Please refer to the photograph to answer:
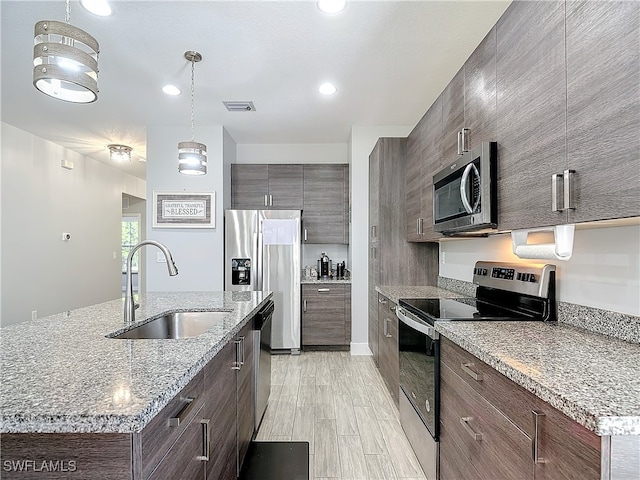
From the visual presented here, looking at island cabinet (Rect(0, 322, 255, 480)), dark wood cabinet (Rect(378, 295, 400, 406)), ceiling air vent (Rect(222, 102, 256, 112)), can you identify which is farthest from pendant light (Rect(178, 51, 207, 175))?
dark wood cabinet (Rect(378, 295, 400, 406))

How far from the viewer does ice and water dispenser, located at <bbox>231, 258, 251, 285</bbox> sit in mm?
4430

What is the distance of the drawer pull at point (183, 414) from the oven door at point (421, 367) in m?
1.18

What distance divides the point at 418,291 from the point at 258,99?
7.93ft

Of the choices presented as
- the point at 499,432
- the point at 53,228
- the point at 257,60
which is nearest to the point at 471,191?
the point at 499,432

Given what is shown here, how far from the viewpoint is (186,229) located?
14.6 ft

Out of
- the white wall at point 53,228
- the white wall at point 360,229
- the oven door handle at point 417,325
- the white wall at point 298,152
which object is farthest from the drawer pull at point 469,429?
the white wall at point 53,228

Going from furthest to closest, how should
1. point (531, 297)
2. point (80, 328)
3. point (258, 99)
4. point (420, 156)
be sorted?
point (258, 99) → point (420, 156) → point (531, 297) → point (80, 328)

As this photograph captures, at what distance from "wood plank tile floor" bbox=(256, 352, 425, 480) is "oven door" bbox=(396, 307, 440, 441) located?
341mm

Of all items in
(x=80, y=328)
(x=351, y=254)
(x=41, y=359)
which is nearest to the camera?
A: (x=41, y=359)

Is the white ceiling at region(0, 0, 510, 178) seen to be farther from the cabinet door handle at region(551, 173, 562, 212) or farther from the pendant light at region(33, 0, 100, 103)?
the cabinet door handle at region(551, 173, 562, 212)

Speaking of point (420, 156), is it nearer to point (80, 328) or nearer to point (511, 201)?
point (511, 201)

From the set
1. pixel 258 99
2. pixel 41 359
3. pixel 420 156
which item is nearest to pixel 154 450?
pixel 41 359

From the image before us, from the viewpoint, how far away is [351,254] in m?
4.47

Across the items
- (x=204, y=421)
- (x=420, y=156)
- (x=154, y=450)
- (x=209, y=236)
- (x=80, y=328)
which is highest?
(x=420, y=156)
